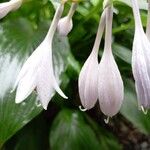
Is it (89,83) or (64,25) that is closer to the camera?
(89,83)

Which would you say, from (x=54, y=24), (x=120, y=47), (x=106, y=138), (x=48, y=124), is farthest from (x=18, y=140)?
(x=54, y=24)

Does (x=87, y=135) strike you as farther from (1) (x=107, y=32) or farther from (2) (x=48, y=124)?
(1) (x=107, y=32)

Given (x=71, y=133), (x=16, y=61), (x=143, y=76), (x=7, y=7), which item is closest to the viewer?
(x=143, y=76)

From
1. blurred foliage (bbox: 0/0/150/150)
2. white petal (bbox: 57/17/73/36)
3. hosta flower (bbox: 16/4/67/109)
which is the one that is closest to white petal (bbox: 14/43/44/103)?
hosta flower (bbox: 16/4/67/109)

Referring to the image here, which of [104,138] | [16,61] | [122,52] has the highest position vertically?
[16,61]

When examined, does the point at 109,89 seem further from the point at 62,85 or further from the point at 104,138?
the point at 104,138

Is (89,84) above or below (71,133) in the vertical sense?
above

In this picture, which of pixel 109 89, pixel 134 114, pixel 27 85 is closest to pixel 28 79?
pixel 27 85

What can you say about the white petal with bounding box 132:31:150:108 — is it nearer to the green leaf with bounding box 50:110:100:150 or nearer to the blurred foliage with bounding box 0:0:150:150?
the blurred foliage with bounding box 0:0:150:150
